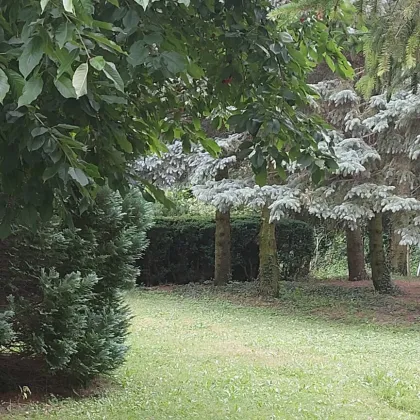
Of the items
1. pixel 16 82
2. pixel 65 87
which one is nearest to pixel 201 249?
pixel 16 82

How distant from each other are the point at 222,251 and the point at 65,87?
1199 centimetres

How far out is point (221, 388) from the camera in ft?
17.9

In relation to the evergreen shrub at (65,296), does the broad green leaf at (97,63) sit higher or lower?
higher

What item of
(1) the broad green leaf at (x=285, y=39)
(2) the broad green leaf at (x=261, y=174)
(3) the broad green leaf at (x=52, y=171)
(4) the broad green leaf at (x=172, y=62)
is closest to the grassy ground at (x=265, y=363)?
(2) the broad green leaf at (x=261, y=174)

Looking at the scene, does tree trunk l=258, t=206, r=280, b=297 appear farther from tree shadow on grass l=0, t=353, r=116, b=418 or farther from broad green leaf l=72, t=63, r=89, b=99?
broad green leaf l=72, t=63, r=89, b=99

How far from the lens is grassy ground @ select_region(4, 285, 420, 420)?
484 cm

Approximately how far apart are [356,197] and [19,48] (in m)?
8.29

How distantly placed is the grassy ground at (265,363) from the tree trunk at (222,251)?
1.93m

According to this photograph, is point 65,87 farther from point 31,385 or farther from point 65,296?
point 31,385

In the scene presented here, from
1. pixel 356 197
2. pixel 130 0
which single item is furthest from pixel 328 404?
pixel 356 197

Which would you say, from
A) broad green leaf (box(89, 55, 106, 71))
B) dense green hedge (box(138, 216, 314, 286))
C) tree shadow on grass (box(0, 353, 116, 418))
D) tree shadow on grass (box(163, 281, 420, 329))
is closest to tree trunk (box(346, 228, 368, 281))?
tree shadow on grass (box(163, 281, 420, 329))

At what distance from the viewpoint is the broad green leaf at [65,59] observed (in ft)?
5.56

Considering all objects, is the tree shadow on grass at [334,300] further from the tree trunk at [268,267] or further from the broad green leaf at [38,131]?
the broad green leaf at [38,131]

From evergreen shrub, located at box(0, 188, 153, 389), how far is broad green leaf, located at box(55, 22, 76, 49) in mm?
3156
